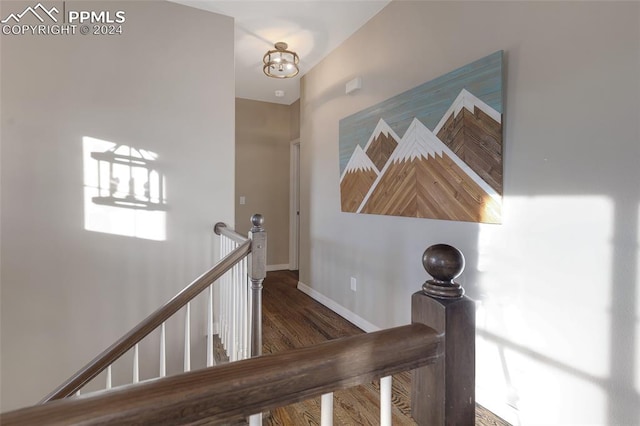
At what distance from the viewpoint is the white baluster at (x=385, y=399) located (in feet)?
1.87

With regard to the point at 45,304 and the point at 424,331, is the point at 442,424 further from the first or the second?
the point at 45,304

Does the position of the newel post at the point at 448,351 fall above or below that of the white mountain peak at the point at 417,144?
below

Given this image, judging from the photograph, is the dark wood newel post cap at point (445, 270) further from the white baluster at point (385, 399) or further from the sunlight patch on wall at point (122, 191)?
the sunlight patch on wall at point (122, 191)

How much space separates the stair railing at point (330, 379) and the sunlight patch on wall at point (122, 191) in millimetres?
2335

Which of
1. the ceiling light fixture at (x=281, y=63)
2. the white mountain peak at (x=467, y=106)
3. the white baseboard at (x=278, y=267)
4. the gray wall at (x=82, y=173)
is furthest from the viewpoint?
the white baseboard at (x=278, y=267)

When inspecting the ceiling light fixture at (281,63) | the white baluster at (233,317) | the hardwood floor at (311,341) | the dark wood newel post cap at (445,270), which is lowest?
the hardwood floor at (311,341)

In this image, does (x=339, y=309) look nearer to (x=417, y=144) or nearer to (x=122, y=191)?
(x=417, y=144)

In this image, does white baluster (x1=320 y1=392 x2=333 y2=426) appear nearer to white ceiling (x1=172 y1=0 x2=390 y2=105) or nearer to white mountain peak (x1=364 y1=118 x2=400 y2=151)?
white mountain peak (x1=364 y1=118 x2=400 y2=151)

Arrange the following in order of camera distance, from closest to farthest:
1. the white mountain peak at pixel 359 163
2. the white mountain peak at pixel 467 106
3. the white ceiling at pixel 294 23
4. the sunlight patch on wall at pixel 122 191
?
the white mountain peak at pixel 467 106
the sunlight patch on wall at pixel 122 191
the white ceiling at pixel 294 23
the white mountain peak at pixel 359 163

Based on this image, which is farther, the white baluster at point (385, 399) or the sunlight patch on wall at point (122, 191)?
the sunlight patch on wall at point (122, 191)

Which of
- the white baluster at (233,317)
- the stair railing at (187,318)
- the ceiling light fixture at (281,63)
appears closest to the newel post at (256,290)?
the stair railing at (187,318)

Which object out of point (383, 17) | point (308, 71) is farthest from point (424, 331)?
point (308, 71)

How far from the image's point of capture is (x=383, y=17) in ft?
8.11

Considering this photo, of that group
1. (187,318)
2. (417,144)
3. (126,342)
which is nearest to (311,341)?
(187,318)
